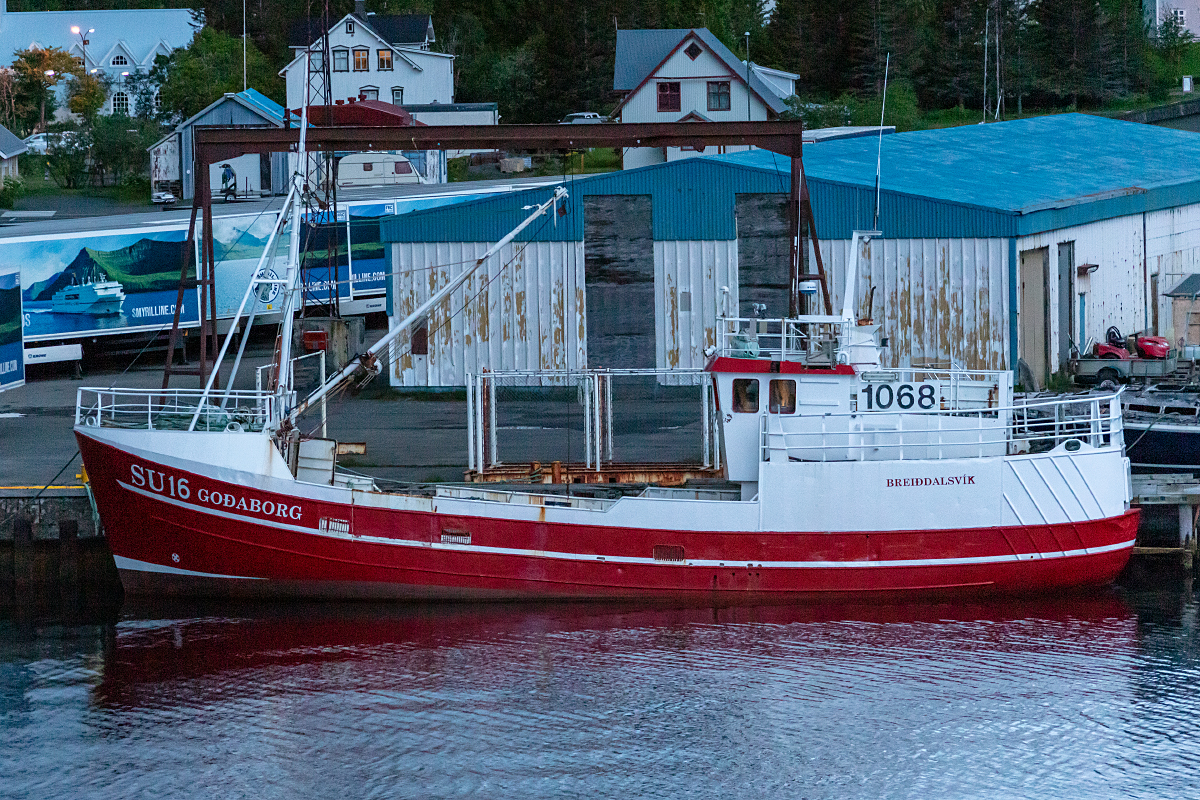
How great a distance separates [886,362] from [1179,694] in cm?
979

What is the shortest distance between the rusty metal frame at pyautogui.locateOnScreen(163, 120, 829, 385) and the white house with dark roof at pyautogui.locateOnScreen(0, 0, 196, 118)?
67755 millimetres

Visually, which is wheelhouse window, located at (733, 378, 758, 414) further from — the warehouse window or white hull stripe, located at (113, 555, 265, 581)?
the warehouse window

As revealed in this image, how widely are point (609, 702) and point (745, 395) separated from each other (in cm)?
628

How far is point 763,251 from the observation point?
34219 millimetres

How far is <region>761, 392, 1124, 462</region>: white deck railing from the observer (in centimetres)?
2256

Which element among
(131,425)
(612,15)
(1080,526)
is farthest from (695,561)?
(612,15)

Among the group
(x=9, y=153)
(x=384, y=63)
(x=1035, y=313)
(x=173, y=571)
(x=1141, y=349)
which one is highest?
(x=384, y=63)

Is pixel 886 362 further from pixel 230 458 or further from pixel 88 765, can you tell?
pixel 88 765

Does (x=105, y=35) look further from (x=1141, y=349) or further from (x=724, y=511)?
(x=724, y=511)

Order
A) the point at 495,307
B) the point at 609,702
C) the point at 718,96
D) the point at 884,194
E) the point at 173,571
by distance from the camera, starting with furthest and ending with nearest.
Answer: the point at 718,96, the point at 495,307, the point at 884,194, the point at 173,571, the point at 609,702

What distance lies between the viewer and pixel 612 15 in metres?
90.6

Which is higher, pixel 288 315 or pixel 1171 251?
pixel 1171 251

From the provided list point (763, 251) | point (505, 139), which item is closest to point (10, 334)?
point (505, 139)

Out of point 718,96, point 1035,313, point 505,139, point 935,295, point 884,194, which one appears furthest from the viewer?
point 718,96
